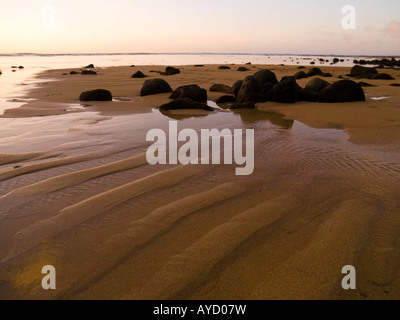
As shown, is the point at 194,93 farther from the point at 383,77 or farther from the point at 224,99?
the point at 383,77

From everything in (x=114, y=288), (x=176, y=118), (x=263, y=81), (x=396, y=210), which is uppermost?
(x=263, y=81)

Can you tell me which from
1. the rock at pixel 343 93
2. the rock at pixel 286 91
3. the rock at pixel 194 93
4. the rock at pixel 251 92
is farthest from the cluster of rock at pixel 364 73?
the rock at pixel 194 93

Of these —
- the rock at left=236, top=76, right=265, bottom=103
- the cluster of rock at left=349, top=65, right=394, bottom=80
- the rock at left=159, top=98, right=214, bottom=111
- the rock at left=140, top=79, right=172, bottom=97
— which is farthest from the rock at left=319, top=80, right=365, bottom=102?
the cluster of rock at left=349, top=65, right=394, bottom=80

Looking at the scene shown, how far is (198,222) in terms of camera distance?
239 centimetres

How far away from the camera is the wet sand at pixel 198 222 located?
5.78 feet

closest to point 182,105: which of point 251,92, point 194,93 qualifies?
point 194,93

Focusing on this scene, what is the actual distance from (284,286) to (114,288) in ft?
3.17

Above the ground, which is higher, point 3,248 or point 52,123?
point 52,123

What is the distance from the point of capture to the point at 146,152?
4.21m

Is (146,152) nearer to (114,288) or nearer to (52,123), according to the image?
(114,288)

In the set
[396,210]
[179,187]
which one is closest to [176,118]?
[179,187]

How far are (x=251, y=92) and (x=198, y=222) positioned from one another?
24.6ft

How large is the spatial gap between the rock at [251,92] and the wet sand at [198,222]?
4.80 metres

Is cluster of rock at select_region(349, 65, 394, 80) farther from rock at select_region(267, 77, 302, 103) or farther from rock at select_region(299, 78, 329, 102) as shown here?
rock at select_region(267, 77, 302, 103)
